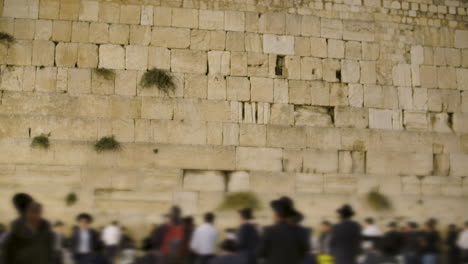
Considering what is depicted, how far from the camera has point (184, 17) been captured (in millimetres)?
13164

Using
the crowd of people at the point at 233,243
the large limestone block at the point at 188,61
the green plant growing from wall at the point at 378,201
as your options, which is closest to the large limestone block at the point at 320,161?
the green plant growing from wall at the point at 378,201

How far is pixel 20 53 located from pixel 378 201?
26.5 ft

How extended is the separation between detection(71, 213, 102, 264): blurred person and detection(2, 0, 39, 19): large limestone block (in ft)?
18.8

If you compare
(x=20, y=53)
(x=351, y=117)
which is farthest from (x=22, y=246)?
(x=351, y=117)

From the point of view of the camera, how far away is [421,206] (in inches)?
508

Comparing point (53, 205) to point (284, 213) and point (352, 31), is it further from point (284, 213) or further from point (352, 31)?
point (352, 31)

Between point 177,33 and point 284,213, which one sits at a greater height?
point 177,33

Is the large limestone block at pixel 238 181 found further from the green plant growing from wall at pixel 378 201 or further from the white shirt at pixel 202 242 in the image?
the white shirt at pixel 202 242

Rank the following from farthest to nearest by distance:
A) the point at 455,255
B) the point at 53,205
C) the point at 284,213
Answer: the point at 53,205
the point at 455,255
the point at 284,213

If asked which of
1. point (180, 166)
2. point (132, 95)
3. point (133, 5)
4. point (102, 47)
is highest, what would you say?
point (133, 5)

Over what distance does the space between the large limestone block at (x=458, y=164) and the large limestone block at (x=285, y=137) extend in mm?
3434

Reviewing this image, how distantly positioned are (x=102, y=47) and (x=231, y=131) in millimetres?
3236

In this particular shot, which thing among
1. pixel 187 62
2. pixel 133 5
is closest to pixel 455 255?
pixel 187 62

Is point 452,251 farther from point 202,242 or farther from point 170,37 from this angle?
point 170,37
